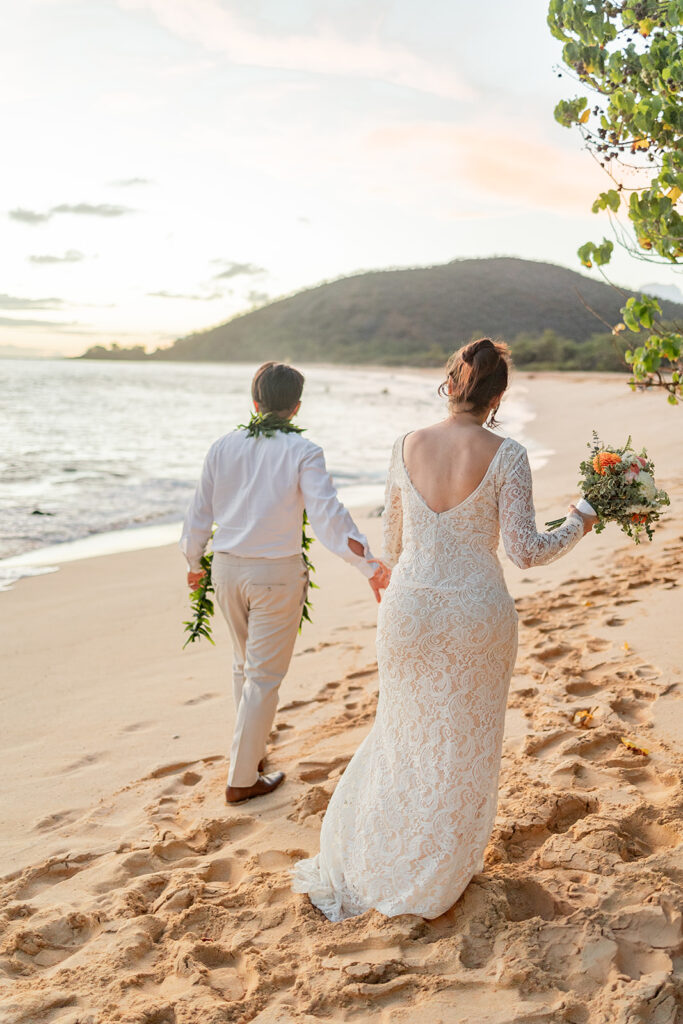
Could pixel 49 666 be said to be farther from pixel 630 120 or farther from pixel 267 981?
pixel 630 120

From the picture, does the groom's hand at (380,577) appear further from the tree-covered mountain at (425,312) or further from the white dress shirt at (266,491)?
the tree-covered mountain at (425,312)

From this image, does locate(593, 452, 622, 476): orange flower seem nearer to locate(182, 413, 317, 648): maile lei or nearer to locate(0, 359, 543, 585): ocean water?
locate(182, 413, 317, 648): maile lei

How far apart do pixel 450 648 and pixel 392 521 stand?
2.18ft

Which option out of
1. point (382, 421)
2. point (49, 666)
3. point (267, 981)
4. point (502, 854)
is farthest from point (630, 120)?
point (382, 421)

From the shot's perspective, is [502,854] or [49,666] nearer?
[502,854]

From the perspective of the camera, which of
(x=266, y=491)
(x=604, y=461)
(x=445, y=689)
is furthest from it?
(x=266, y=491)

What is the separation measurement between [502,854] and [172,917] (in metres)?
1.34

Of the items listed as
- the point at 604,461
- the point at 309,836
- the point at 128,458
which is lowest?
the point at 309,836

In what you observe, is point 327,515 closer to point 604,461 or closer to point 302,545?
point 302,545

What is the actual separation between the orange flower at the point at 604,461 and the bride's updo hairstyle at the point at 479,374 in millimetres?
477

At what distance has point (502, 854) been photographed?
3.38m

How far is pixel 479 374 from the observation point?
118 inches

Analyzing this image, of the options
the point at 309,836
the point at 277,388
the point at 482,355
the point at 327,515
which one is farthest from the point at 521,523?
the point at 309,836

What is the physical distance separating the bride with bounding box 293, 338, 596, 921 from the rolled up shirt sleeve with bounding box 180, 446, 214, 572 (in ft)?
4.65
